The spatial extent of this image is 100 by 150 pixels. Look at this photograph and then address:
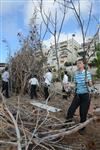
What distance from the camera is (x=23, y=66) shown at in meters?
17.1

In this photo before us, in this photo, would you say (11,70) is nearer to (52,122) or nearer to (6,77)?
(6,77)

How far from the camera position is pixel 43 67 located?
1747 centimetres

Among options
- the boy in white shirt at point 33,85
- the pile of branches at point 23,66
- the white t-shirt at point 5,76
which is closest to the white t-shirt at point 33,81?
the boy in white shirt at point 33,85

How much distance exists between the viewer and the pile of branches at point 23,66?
1675cm

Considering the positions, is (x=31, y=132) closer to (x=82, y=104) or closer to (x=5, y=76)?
(x=82, y=104)

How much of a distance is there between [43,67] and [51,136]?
37.0 feet

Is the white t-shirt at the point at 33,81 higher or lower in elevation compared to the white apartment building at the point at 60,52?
lower

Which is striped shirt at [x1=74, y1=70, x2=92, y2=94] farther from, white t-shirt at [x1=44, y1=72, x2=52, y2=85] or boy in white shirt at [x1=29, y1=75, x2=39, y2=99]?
boy in white shirt at [x1=29, y1=75, x2=39, y2=99]

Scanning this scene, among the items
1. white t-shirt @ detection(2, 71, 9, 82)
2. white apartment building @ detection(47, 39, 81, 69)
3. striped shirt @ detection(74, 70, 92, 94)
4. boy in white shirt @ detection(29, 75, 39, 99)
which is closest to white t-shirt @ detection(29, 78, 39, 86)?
boy in white shirt @ detection(29, 75, 39, 99)

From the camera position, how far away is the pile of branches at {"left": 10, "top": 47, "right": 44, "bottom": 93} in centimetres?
1675

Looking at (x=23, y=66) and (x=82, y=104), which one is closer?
(x=82, y=104)

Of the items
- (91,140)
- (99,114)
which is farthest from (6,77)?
(91,140)

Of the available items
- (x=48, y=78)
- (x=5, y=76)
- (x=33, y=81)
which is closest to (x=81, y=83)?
(x=48, y=78)

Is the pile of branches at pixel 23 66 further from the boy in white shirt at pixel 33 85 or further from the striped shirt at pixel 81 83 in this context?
the striped shirt at pixel 81 83
